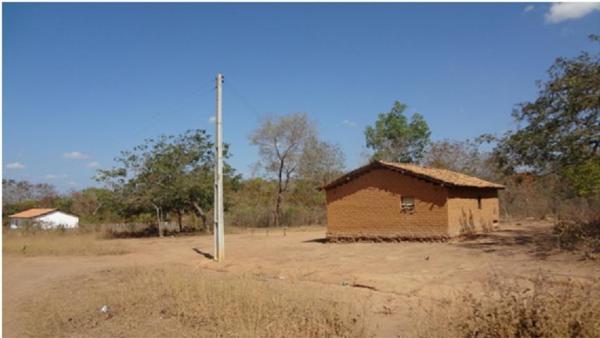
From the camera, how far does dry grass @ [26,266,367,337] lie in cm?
753

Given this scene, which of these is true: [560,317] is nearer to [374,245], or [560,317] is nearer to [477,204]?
[374,245]

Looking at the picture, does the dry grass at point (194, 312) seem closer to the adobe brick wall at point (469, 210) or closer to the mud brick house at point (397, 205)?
the mud brick house at point (397, 205)

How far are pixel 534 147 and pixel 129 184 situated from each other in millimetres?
25424

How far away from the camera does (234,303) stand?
28.6 ft

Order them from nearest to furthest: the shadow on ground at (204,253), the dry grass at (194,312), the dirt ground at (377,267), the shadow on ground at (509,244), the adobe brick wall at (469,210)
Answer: the dry grass at (194,312)
the dirt ground at (377,267)
the shadow on ground at (509,244)
the shadow on ground at (204,253)
the adobe brick wall at (469,210)

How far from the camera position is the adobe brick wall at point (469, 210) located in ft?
72.9

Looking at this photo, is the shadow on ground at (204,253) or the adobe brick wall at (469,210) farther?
the adobe brick wall at (469,210)

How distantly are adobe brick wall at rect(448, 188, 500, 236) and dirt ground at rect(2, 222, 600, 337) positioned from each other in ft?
2.96

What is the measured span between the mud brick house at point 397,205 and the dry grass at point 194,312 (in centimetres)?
1164

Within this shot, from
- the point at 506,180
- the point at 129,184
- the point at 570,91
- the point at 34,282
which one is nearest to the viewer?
the point at 34,282

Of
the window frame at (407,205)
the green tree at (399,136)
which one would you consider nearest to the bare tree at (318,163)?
the green tree at (399,136)

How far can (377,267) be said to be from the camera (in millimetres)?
15203

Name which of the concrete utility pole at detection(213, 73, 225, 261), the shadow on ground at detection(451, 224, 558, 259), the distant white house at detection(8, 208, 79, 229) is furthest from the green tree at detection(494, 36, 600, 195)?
the distant white house at detection(8, 208, 79, 229)

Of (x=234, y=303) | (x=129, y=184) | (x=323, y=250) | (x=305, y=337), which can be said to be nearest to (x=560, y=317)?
(x=305, y=337)
